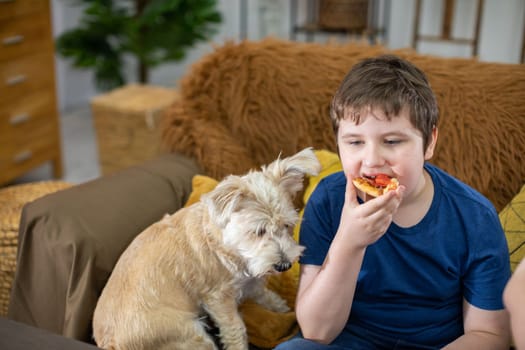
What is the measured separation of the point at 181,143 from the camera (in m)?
1.96

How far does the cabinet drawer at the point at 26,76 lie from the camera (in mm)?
3188

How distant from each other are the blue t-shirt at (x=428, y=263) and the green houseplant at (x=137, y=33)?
345 cm

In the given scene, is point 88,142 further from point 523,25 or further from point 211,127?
point 523,25

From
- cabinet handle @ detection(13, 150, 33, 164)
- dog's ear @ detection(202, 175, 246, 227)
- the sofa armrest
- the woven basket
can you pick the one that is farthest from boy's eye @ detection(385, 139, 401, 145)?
cabinet handle @ detection(13, 150, 33, 164)

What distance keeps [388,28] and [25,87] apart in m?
2.97

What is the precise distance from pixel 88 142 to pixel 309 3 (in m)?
2.26

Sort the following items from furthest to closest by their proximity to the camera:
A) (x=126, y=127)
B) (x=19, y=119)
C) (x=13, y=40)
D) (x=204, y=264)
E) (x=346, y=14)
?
(x=346, y=14), (x=126, y=127), (x=19, y=119), (x=13, y=40), (x=204, y=264)

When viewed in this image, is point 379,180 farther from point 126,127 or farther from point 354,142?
point 126,127

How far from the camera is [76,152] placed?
14.2 feet

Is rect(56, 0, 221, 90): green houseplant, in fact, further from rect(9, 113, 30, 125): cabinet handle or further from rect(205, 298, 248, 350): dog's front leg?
rect(205, 298, 248, 350): dog's front leg

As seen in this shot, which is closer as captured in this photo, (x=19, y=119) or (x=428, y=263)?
(x=428, y=263)

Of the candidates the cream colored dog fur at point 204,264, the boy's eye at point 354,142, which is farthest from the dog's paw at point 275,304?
the boy's eye at point 354,142

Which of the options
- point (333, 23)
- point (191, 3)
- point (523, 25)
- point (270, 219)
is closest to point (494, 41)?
point (523, 25)

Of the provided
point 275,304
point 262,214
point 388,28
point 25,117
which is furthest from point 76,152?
point 262,214
